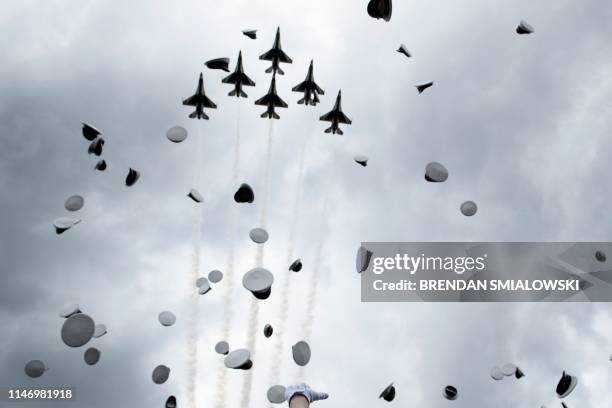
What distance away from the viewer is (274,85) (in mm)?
60188

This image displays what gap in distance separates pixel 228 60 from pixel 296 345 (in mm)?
21919

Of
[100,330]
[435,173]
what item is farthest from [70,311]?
[435,173]

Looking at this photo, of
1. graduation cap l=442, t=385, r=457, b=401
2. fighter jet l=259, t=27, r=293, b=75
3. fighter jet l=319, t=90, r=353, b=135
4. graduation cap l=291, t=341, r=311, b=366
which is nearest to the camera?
graduation cap l=291, t=341, r=311, b=366

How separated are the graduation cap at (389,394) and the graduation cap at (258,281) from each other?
374 inches

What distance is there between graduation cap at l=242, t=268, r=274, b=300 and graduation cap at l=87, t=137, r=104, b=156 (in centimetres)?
1386

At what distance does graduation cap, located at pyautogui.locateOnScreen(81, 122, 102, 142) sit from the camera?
34.8m

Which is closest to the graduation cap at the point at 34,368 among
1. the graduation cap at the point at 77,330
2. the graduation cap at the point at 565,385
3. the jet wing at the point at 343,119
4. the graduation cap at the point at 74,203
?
the graduation cap at the point at 77,330

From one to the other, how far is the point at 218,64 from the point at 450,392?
2793cm

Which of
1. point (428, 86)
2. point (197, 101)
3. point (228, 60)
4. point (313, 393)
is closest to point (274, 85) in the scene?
point (197, 101)

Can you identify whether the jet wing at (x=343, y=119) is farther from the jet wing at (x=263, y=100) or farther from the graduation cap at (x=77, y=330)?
the graduation cap at (x=77, y=330)

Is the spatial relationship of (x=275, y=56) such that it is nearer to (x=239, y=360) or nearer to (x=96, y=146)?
(x=96, y=146)

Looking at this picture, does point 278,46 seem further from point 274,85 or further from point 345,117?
point 345,117

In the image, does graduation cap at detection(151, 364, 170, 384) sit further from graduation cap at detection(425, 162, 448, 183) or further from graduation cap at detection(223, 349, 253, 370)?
graduation cap at detection(425, 162, 448, 183)

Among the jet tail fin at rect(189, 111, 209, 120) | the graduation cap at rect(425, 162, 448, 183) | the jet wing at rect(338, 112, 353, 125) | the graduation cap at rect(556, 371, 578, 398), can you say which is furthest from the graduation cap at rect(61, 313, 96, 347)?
the jet wing at rect(338, 112, 353, 125)
